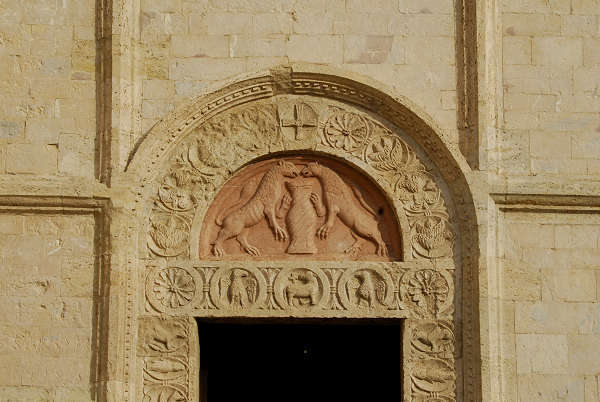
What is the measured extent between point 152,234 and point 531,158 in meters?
3.17

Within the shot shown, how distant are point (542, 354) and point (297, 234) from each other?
2191 mm

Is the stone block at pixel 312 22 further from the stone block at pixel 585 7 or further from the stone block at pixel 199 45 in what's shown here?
the stone block at pixel 585 7

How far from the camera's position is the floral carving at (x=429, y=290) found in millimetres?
9953

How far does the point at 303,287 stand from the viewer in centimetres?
996

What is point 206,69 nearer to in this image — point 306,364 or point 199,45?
point 199,45

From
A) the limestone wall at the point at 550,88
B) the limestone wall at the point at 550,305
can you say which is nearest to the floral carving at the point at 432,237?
the limestone wall at the point at 550,305

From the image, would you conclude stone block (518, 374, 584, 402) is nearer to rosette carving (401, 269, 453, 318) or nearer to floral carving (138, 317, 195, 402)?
rosette carving (401, 269, 453, 318)

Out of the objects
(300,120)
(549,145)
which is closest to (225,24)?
(300,120)

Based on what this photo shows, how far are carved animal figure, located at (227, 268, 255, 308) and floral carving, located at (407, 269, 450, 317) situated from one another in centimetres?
128

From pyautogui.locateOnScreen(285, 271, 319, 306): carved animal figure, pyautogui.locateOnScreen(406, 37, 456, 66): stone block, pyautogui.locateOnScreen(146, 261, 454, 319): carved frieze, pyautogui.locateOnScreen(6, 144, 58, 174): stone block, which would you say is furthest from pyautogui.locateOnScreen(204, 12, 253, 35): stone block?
pyautogui.locateOnScreen(285, 271, 319, 306): carved animal figure

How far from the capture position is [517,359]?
32.1 feet

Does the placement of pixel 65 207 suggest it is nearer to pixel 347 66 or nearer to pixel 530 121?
pixel 347 66

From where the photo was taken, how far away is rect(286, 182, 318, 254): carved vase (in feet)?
33.3

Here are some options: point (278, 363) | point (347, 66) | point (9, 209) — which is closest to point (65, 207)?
point (9, 209)
